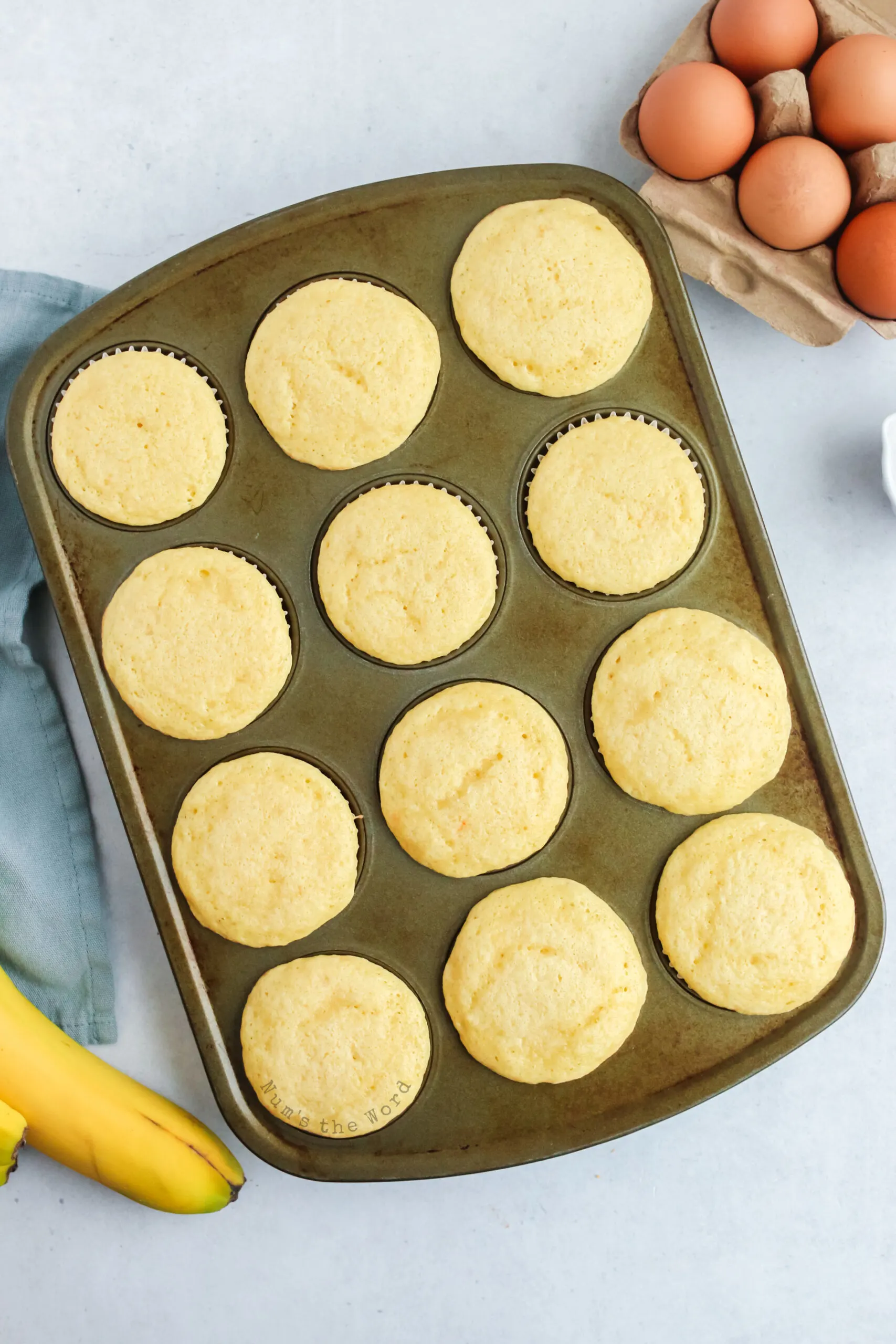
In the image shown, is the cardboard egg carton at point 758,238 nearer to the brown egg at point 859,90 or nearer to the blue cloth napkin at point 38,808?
the brown egg at point 859,90

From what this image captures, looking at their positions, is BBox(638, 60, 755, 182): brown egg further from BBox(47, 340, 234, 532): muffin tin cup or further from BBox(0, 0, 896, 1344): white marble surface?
BBox(47, 340, 234, 532): muffin tin cup

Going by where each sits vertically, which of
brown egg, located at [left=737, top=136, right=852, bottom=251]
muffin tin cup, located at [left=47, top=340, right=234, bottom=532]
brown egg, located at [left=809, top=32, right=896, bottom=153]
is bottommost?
muffin tin cup, located at [left=47, top=340, right=234, bottom=532]

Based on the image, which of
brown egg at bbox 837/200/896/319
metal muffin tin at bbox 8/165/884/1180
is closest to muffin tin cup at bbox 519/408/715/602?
metal muffin tin at bbox 8/165/884/1180

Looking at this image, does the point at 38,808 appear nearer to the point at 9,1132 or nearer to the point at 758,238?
the point at 9,1132

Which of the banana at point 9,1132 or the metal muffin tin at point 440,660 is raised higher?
the metal muffin tin at point 440,660

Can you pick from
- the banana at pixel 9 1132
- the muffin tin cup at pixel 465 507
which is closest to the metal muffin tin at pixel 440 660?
the muffin tin cup at pixel 465 507

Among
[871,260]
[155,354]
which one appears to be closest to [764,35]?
[871,260]

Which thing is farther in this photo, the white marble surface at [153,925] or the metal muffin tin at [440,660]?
the white marble surface at [153,925]
